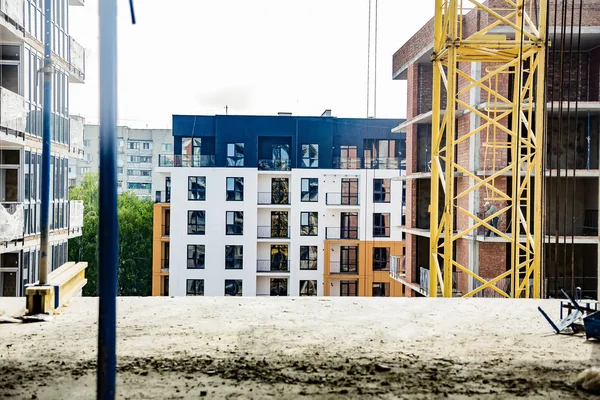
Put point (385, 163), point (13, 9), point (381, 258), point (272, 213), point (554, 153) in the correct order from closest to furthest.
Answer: point (13, 9) < point (554, 153) < point (381, 258) < point (272, 213) < point (385, 163)

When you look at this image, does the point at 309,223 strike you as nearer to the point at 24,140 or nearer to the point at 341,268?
the point at 341,268

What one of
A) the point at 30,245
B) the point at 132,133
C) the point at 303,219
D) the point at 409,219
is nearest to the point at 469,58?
the point at 409,219

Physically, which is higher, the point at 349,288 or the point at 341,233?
the point at 341,233

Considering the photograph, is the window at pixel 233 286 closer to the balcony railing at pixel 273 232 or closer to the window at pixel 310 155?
the balcony railing at pixel 273 232

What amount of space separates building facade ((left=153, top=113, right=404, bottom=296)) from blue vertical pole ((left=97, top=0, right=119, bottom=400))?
1347 inches

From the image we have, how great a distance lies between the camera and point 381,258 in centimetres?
4003

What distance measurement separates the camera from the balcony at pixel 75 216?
20641 millimetres

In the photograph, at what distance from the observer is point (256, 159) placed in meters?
40.2

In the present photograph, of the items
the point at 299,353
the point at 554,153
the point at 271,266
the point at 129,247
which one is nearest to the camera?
the point at 299,353

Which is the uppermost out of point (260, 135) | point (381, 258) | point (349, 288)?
point (260, 135)

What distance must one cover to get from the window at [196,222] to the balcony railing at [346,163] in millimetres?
8859

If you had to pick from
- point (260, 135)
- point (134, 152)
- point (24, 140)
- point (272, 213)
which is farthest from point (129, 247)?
point (24, 140)

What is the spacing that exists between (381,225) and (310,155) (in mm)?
6211

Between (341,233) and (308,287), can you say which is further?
(341,233)
